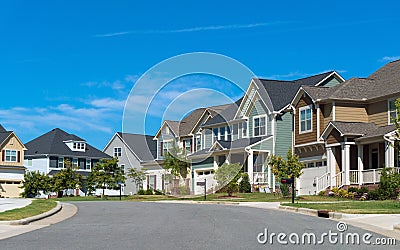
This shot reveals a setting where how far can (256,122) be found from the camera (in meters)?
49.8

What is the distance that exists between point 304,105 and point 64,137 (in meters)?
43.1

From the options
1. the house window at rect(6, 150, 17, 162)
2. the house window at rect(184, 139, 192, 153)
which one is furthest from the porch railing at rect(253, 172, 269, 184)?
the house window at rect(6, 150, 17, 162)

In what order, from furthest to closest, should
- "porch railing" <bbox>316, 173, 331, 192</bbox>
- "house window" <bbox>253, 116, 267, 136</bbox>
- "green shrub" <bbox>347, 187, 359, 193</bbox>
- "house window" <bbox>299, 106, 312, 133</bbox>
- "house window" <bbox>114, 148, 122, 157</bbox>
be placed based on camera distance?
"house window" <bbox>114, 148, 122, 157</bbox>
"house window" <bbox>253, 116, 267, 136</bbox>
"house window" <bbox>299, 106, 312, 133</bbox>
"porch railing" <bbox>316, 173, 331, 192</bbox>
"green shrub" <bbox>347, 187, 359, 193</bbox>

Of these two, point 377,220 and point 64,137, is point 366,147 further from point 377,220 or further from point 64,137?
point 64,137

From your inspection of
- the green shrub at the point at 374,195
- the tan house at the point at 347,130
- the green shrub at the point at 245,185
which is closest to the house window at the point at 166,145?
the green shrub at the point at 245,185

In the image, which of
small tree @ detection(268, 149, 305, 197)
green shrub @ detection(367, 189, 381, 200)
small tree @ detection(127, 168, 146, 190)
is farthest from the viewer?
small tree @ detection(127, 168, 146, 190)

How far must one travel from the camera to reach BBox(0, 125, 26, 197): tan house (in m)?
67.9

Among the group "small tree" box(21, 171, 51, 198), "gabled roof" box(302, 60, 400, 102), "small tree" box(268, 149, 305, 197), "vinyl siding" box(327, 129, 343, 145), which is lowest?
"small tree" box(21, 171, 51, 198)

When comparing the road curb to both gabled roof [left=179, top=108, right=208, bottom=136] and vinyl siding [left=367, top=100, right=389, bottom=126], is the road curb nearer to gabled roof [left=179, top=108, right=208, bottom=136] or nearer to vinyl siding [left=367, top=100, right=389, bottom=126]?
vinyl siding [left=367, top=100, right=389, bottom=126]

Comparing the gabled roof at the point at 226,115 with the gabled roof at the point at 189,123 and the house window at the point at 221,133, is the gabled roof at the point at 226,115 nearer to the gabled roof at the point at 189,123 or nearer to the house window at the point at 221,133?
the house window at the point at 221,133

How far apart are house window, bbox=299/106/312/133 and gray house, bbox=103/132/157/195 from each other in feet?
96.5

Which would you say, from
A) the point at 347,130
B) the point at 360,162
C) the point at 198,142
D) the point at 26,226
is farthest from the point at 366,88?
the point at 26,226

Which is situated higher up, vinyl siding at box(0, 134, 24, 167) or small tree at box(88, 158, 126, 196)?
vinyl siding at box(0, 134, 24, 167)

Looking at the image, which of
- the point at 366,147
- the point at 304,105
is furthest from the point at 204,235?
the point at 304,105
